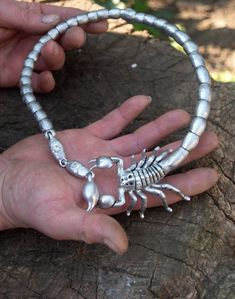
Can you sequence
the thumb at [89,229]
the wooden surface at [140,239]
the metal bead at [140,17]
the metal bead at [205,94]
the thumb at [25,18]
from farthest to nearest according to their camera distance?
the thumb at [25,18]
the metal bead at [140,17]
the metal bead at [205,94]
the wooden surface at [140,239]
the thumb at [89,229]

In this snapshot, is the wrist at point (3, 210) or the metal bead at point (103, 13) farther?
the metal bead at point (103, 13)

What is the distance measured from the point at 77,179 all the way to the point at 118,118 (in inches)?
12.9

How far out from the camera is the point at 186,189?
1.72 m

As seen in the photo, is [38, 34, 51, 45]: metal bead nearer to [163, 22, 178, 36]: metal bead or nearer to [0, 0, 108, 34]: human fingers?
[0, 0, 108, 34]: human fingers

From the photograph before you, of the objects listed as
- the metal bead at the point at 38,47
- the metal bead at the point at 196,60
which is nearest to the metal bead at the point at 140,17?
the metal bead at the point at 196,60

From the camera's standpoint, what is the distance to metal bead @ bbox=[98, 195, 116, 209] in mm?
1642

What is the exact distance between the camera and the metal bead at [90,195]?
1615mm

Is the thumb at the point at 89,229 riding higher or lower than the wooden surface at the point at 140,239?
higher

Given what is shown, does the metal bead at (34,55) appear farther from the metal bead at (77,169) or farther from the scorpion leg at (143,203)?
the scorpion leg at (143,203)

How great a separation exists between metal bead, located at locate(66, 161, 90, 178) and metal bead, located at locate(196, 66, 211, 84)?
510mm

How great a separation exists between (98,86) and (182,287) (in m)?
0.93

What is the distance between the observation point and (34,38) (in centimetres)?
224

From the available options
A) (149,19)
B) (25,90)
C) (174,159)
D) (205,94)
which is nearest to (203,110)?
(205,94)

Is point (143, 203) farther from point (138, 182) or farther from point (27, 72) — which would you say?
point (27, 72)
